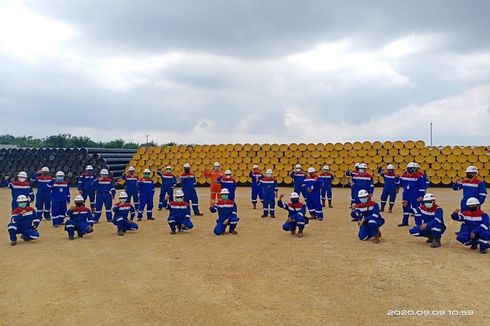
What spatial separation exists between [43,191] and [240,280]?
29.5ft

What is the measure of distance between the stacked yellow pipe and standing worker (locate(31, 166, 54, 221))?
13.9 meters

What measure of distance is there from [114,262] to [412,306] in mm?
5421

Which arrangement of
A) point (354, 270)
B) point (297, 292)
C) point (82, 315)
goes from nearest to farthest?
1. point (82, 315)
2. point (297, 292)
3. point (354, 270)

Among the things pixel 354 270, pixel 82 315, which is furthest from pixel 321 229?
pixel 82 315

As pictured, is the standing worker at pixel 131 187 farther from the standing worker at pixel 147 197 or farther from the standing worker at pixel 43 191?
the standing worker at pixel 43 191

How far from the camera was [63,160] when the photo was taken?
27.7 metres

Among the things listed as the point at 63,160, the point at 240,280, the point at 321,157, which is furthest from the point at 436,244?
the point at 63,160

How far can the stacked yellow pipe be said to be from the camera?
23.6 m

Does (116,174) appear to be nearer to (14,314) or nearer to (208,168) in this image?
(208,168)

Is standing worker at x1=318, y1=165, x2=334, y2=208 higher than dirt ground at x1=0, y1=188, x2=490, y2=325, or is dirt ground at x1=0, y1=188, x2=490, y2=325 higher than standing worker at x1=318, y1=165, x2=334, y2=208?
standing worker at x1=318, y1=165, x2=334, y2=208

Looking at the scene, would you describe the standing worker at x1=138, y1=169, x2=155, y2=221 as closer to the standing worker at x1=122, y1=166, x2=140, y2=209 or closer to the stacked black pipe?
the standing worker at x1=122, y1=166, x2=140, y2=209

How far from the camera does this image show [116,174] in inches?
1073

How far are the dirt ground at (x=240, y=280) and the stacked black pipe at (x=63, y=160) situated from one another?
17.0 m

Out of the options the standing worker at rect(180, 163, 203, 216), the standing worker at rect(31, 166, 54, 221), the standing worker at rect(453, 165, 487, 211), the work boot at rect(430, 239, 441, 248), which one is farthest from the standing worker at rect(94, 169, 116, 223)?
the standing worker at rect(453, 165, 487, 211)
